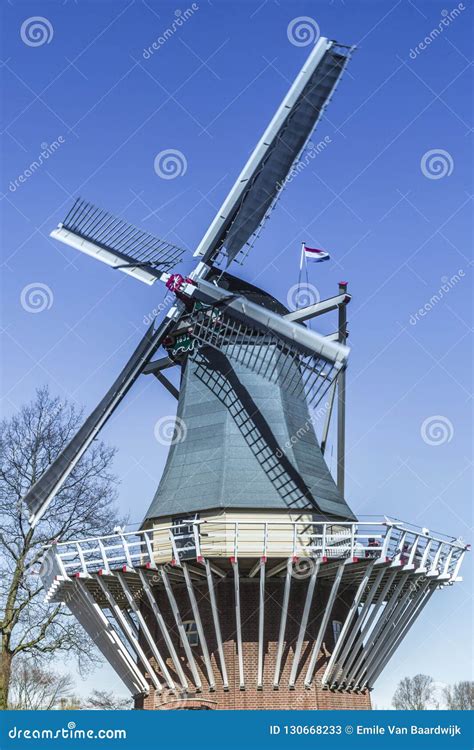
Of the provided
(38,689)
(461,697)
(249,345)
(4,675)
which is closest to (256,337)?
(249,345)

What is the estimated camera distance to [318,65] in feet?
66.9

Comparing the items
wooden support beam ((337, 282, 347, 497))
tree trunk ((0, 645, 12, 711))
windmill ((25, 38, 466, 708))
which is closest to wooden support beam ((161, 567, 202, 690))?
windmill ((25, 38, 466, 708))

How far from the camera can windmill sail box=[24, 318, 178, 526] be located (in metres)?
21.6

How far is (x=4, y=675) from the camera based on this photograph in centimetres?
2345

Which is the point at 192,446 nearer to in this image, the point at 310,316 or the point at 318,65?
the point at 310,316

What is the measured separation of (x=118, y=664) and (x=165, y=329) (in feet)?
29.2

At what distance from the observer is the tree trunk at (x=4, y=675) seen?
23053 mm

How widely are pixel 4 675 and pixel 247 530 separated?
951 cm

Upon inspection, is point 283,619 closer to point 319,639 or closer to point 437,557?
point 319,639

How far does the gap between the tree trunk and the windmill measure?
413cm

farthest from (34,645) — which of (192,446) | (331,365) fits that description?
(331,365)

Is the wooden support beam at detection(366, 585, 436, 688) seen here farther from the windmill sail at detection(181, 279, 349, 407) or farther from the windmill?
the windmill sail at detection(181, 279, 349, 407)

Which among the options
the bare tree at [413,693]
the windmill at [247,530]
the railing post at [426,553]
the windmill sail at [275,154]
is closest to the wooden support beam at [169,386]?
the windmill at [247,530]
